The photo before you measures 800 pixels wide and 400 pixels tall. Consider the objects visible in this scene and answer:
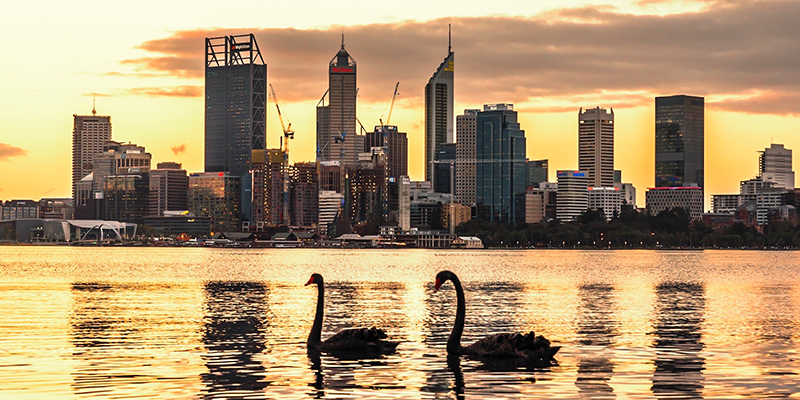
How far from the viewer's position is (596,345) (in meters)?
50.0

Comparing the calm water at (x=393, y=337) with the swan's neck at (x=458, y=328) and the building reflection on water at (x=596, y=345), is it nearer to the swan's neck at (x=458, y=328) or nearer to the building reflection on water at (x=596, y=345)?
the building reflection on water at (x=596, y=345)

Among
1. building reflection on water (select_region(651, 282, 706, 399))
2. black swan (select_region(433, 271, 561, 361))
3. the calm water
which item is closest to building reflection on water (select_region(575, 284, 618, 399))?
the calm water

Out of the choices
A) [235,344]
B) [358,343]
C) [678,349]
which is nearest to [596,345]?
[678,349]

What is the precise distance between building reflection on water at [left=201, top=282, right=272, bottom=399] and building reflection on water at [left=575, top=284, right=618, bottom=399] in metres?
10.5

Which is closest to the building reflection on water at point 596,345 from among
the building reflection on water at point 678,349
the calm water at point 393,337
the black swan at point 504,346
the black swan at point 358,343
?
the calm water at point 393,337

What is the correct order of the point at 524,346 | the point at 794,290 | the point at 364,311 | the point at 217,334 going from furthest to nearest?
1. the point at 794,290
2. the point at 364,311
3. the point at 217,334
4. the point at 524,346

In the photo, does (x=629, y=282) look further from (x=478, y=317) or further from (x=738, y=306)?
(x=478, y=317)

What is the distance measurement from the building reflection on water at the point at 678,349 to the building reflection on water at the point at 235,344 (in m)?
13.1

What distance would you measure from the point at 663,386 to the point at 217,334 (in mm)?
24905

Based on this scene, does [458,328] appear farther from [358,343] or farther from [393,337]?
[393,337]

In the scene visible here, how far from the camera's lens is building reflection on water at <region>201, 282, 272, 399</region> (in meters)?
36.3

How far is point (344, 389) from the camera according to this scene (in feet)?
117

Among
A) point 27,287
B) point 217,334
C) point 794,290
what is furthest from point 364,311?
point 794,290

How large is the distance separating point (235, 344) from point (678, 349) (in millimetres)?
19180
